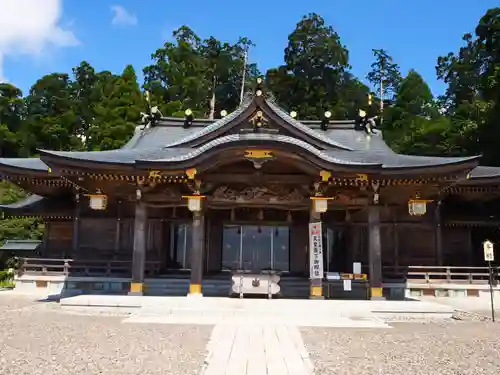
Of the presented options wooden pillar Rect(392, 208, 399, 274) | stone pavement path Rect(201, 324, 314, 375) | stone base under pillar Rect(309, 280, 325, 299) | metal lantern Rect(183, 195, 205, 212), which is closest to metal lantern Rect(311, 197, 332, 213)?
stone base under pillar Rect(309, 280, 325, 299)

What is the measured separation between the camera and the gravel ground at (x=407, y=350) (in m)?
6.16

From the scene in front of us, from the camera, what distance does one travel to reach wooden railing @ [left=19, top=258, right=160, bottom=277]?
1583 cm

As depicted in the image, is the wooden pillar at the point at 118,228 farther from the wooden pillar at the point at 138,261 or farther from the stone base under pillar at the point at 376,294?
the stone base under pillar at the point at 376,294

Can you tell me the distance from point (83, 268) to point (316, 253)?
29.9ft

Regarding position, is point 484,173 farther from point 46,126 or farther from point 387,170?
point 46,126

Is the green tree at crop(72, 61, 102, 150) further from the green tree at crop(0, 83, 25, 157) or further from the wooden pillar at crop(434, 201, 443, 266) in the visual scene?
the wooden pillar at crop(434, 201, 443, 266)

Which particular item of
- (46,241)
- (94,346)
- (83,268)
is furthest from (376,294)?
(46,241)

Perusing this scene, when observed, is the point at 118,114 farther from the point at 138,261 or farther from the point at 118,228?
the point at 138,261

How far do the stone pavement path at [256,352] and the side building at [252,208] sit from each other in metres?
4.04

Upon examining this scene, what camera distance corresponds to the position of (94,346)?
732 cm

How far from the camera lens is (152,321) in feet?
34.1

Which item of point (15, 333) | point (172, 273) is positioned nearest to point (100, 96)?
point (172, 273)

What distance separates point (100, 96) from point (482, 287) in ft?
146

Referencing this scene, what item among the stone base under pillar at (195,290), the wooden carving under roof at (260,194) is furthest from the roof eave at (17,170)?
the stone base under pillar at (195,290)
